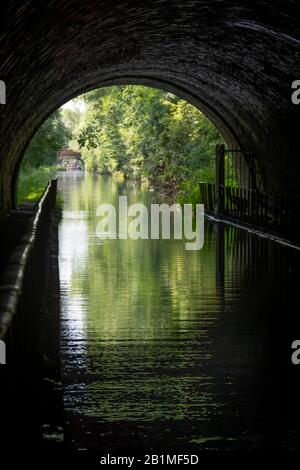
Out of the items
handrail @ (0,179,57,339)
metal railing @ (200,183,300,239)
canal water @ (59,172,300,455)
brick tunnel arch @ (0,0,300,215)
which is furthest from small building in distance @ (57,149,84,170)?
handrail @ (0,179,57,339)

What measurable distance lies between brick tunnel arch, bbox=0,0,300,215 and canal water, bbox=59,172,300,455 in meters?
3.69

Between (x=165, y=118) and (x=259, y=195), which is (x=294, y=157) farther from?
(x=165, y=118)

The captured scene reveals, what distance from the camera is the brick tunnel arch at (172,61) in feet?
43.5

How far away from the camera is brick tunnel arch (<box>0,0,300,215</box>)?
13.3 metres

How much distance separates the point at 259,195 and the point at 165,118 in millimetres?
21835

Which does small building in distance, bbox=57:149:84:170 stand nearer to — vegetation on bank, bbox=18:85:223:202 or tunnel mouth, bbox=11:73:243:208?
vegetation on bank, bbox=18:85:223:202

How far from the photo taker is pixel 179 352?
976cm

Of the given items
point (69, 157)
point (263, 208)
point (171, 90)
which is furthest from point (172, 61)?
point (69, 157)

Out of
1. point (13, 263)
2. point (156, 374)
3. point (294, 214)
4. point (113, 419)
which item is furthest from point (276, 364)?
point (294, 214)

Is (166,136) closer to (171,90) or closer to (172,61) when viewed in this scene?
(171,90)

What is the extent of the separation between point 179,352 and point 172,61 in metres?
15.5

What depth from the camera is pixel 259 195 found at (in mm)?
25469

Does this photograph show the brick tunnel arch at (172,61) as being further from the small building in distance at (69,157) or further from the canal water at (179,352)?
the small building in distance at (69,157)
